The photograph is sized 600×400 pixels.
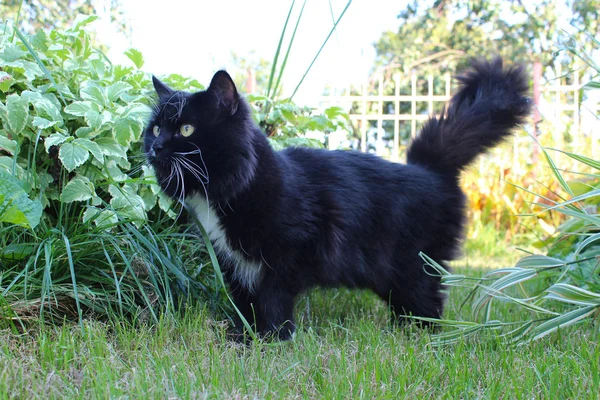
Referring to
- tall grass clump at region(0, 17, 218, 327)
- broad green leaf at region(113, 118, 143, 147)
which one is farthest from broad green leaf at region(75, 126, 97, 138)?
broad green leaf at region(113, 118, 143, 147)

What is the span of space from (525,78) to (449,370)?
5.41ft

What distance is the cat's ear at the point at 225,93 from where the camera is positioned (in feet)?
7.19

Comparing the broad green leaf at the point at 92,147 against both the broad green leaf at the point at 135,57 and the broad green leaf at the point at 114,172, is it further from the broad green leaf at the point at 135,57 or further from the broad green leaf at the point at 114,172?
the broad green leaf at the point at 135,57

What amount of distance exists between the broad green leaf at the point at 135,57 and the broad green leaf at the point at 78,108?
677 millimetres

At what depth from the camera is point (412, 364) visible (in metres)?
1.81

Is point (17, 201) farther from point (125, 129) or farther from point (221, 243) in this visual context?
point (221, 243)

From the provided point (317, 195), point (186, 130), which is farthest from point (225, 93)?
point (317, 195)

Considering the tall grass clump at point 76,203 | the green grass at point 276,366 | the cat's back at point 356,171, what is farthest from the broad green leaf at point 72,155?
the cat's back at point 356,171

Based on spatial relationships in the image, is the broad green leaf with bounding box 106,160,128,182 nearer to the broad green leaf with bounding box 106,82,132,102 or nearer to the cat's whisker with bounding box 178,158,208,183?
the broad green leaf with bounding box 106,82,132,102

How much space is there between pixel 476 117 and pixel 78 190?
1.87 meters

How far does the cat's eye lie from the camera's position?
2.21m

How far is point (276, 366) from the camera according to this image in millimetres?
1861

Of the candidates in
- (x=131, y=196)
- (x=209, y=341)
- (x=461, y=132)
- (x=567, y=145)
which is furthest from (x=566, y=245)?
(x=567, y=145)

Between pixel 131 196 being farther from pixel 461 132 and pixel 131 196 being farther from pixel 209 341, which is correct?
pixel 461 132
